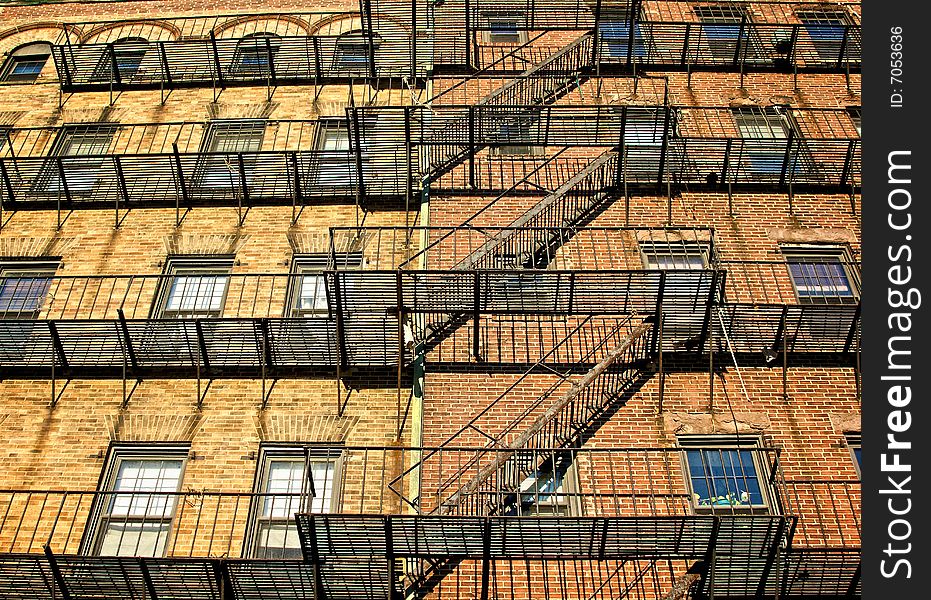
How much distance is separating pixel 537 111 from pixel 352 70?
Answer: 16.5 feet

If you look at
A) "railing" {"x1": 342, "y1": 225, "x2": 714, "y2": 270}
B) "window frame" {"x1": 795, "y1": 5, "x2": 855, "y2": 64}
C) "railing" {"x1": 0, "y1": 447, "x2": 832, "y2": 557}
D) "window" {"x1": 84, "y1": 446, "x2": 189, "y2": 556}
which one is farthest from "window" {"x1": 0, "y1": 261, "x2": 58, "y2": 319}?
"window frame" {"x1": 795, "y1": 5, "x2": 855, "y2": 64}

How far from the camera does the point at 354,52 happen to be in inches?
1091

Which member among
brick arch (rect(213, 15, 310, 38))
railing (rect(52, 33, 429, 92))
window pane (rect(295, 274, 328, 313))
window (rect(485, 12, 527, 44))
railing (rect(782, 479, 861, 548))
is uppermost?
brick arch (rect(213, 15, 310, 38))

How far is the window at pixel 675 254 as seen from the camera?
2222cm

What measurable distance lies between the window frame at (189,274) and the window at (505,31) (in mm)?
9031

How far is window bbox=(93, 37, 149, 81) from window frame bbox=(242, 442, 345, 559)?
11.9m

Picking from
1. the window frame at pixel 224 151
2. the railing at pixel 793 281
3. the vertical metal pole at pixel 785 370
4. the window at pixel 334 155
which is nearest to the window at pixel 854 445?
the vertical metal pole at pixel 785 370

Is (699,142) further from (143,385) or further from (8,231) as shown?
(8,231)

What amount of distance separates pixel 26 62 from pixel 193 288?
1067cm

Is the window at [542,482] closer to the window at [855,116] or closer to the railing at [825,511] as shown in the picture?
the railing at [825,511]

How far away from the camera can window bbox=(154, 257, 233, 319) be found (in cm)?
2181

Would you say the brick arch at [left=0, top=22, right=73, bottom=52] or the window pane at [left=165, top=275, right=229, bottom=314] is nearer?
the window pane at [left=165, top=275, right=229, bottom=314]

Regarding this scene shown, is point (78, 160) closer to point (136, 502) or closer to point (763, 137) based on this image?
point (136, 502)

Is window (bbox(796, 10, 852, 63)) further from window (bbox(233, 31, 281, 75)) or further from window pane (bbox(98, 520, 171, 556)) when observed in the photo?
window pane (bbox(98, 520, 171, 556))
